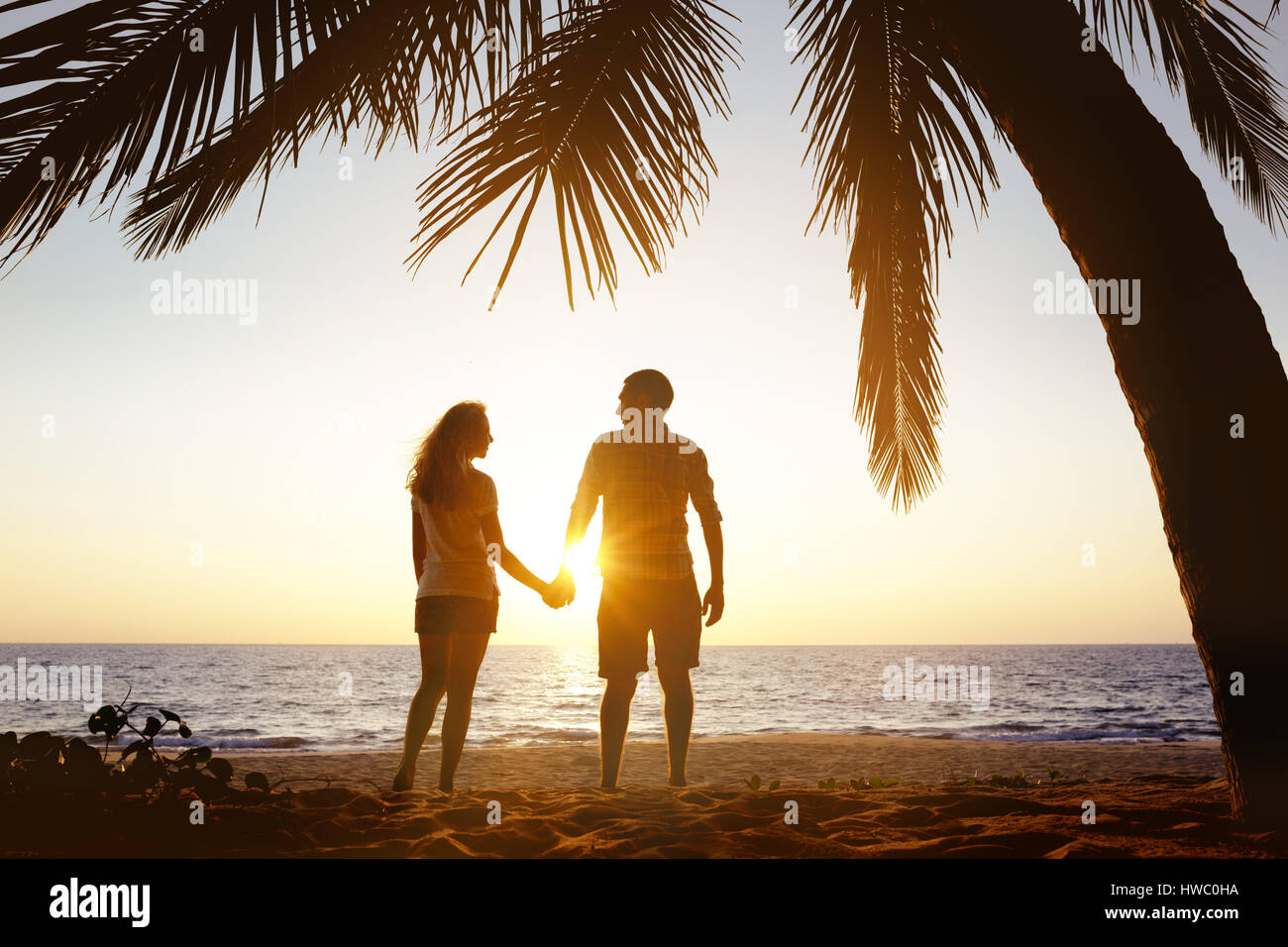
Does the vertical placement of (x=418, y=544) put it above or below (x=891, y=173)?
below

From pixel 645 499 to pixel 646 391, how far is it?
0.51 meters

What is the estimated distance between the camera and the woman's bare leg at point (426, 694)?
342cm

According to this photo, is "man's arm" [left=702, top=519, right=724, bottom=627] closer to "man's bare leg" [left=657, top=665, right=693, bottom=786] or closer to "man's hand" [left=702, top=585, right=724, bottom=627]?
"man's hand" [left=702, top=585, right=724, bottom=627]

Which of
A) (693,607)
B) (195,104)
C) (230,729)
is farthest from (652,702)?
(195,104)

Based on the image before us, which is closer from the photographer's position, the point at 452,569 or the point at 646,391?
the point at 452,569

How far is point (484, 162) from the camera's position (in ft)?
8.51

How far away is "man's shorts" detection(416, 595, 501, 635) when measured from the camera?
11.5 feet

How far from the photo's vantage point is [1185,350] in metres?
2.51

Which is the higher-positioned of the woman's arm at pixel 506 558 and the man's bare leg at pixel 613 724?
the woman's arm at pixel 506 558

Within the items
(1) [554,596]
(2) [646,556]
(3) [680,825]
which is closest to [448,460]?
(1) [554,596]

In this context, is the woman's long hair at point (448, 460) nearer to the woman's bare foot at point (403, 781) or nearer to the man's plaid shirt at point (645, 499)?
the man's plaid shirt at point (645, 499)

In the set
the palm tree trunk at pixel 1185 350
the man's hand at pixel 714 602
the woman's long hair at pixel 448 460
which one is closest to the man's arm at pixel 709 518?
the man's hand at pixel 714 602

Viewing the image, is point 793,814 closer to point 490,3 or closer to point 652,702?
point 490,3

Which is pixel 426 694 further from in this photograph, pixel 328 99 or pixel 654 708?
pixel 654 708
